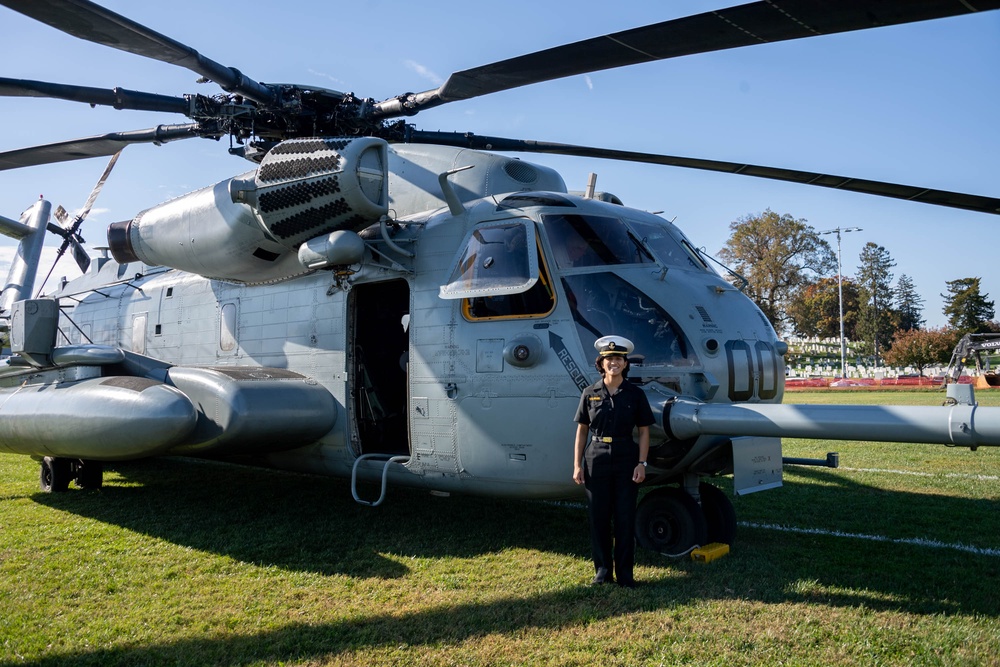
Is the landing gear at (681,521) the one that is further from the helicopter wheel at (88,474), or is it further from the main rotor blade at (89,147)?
the helicopter wheel at (88,474)

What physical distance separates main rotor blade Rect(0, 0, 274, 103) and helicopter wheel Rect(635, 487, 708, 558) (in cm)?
491

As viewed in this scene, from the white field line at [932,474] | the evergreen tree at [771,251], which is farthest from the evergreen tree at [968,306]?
the white field line at [932,474]

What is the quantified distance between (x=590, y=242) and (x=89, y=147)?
5.52m

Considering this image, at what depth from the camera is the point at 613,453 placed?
522 centimetres

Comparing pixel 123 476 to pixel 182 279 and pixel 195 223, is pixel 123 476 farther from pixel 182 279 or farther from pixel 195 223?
pixel 195 223

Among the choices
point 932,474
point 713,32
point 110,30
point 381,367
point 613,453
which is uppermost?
point 110,30

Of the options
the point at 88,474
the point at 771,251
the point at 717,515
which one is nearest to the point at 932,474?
the point at 717,515

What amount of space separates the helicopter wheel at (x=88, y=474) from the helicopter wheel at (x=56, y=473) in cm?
10

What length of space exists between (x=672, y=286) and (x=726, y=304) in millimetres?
599

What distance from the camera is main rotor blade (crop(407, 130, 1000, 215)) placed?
224 inches

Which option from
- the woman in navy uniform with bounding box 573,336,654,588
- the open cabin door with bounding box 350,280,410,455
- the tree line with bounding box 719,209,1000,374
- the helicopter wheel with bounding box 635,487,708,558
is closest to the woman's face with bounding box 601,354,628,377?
the woman in navy uniform with bounding box 573,336,654,588

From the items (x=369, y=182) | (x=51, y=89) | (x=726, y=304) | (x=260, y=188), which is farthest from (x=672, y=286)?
(x=51, y=89)

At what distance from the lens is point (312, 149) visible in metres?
6.73

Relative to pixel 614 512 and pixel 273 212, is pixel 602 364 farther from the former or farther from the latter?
pixel 273 212
